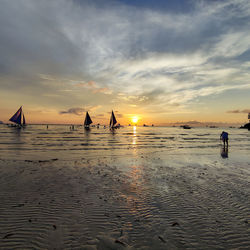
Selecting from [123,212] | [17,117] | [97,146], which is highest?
[17,117]

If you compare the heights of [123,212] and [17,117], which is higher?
[17,117]

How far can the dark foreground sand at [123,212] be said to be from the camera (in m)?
4.15

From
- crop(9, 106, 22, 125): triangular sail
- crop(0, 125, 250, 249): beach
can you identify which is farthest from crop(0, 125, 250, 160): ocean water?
crop(9, 106, 22, 125): triangular sail

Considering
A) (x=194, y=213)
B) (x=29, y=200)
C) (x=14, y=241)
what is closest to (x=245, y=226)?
(x=194, y=213)

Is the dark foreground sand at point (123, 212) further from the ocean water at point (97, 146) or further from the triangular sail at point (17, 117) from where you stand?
the triangular sail at point (17, 117)

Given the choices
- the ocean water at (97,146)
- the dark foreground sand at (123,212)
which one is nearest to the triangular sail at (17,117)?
the ocean water at (97,146)

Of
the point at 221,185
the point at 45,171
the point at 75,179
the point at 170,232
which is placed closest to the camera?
the point at 170,232

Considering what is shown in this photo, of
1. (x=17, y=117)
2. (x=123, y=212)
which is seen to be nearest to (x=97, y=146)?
(x=123, y=212)

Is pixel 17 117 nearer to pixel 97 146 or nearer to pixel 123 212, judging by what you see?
pixel 97 146

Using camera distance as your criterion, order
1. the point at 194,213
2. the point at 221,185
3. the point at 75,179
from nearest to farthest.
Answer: the point at 194,213 → the point at 221,185 → the point at 75,179

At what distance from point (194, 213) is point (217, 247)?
160 centimetres

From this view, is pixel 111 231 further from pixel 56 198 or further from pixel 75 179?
pixel 75 179

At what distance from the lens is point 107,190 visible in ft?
25.3

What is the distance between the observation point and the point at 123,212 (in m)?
5.61
